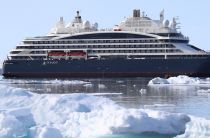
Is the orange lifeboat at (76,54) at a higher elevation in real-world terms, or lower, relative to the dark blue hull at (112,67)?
higher

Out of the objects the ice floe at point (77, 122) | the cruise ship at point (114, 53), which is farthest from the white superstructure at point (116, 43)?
the ice floe at point (77, 122)

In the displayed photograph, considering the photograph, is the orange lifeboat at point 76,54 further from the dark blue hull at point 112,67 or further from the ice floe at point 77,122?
the ice floe at point 77,122

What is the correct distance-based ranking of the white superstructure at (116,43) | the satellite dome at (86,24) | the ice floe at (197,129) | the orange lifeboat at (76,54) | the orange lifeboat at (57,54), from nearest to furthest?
the ice floe at (197,129) < the white superstructure at (116,43) < the orange lifeboat at (76,54) < the orange lifeboat at (57,54) < the satellite dome at (86,24)

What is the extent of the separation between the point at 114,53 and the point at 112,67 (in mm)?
1438

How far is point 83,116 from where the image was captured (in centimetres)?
1105

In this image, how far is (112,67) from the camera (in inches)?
2039

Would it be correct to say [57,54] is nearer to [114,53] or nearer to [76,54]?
[76,54]

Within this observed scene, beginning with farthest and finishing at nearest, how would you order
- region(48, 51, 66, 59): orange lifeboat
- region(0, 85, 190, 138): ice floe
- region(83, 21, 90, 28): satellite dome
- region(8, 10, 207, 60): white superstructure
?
region(83, 21, 90, 28): satellite dome < region(48, 51, 66, 59): orange lifeboat < region(8, 10, 207, 60): white superstructure < region(0, 85, 190, 138): ice floe

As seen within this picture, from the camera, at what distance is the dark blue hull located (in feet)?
167

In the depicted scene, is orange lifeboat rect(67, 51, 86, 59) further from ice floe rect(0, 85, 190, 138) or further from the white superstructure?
ice floe rect(0, 85, 190, 138)

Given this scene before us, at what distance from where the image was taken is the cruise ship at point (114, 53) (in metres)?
51.2

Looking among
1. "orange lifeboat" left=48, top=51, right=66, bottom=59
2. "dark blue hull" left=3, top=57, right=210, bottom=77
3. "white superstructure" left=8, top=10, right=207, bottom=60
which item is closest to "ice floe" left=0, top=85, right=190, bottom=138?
"dark blue hull" left=3, top=57, right=210, bottom=77

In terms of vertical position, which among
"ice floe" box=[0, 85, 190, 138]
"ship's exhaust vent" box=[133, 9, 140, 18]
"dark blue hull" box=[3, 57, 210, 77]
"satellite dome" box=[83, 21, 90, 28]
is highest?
"ship's exhaust vent" box=[133, 9, 140, 18]

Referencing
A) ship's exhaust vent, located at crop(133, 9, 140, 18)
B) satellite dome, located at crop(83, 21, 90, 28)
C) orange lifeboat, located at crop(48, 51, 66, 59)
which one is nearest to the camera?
orange lifeboat, located at crop(48, 51, 66, 59)
